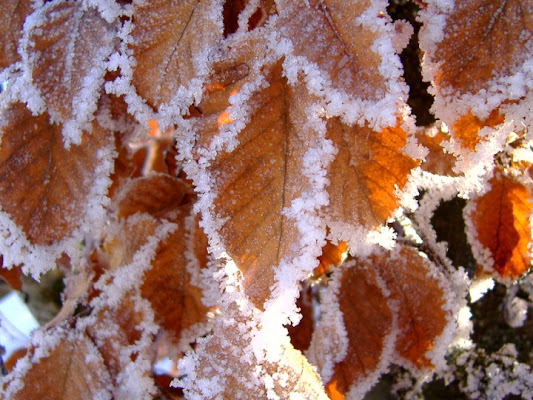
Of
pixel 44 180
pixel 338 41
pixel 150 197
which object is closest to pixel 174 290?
pixel 150 197

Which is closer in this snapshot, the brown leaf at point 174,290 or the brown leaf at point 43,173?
the brown leaf at point 43,173

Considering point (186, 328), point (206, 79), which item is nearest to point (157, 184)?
point (186, 328)

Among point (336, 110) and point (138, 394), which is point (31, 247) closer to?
point (138, 394)

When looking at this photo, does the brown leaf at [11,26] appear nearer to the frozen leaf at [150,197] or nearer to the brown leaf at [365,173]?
the frozen leaf at [150,197]

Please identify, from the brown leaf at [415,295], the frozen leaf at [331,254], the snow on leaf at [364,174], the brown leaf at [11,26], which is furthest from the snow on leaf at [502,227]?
the brown leaf at [11,26]

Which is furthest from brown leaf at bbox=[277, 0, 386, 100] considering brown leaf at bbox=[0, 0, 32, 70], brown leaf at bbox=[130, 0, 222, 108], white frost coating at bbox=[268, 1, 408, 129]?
brown leaf at bbox=[0, 0, 32, 70]

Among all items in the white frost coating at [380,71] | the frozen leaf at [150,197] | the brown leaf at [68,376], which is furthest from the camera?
the frozen leaf at [150,197]

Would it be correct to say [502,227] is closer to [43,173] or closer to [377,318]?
[377,318]
